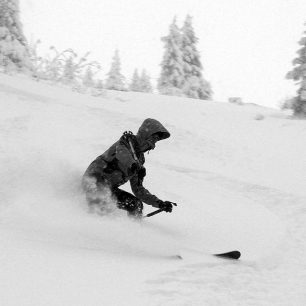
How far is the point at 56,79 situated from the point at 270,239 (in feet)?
38.0

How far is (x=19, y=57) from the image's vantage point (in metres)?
20.2

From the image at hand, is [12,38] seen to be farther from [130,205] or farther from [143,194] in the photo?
[143,194]

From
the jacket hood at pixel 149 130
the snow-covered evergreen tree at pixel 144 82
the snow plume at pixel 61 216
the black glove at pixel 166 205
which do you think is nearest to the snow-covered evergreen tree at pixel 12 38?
the snow plume at pixel 61 216

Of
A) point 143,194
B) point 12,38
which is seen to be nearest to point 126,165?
point 143,194

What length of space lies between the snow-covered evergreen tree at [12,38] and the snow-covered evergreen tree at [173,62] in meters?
14.2

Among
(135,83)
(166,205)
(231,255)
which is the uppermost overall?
(166,205)

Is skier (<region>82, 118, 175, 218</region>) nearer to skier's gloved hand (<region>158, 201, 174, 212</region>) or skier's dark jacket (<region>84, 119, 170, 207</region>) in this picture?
skier's dark jacket (<region>84, 119, 170, 207</region>)

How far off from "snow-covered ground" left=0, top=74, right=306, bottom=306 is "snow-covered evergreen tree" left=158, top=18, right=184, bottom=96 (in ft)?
70.4

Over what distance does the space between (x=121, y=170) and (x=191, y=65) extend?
29.9m

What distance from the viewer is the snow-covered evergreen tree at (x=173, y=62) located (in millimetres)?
33594

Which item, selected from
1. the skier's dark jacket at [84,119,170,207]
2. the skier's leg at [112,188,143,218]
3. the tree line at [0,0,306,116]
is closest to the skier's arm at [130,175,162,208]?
the skier's dark jacket at [84,119,170,207]

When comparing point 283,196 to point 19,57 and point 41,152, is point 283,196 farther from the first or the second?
point 19,57

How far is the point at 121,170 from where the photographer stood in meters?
5.60

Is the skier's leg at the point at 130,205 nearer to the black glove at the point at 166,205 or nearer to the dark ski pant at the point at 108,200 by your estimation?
the dark ski pant at the point at 108,200
